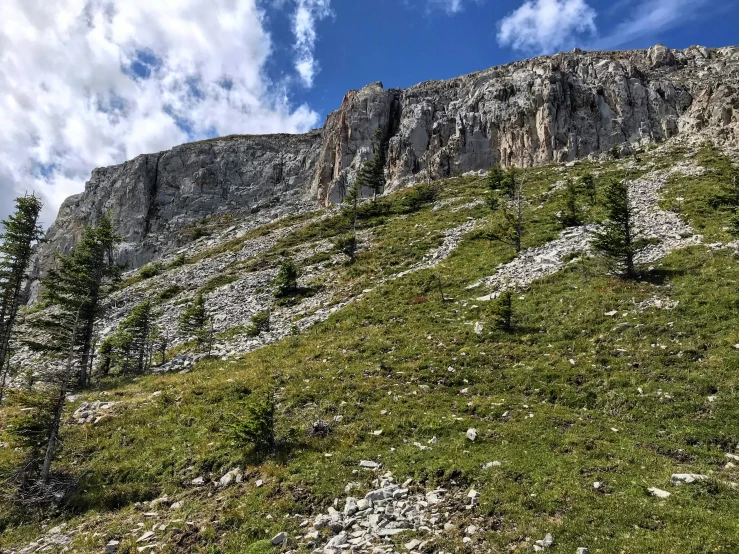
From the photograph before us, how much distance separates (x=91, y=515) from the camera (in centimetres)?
1321

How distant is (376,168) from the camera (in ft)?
303

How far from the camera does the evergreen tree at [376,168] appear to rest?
275 feet

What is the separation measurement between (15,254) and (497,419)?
29.5 meters

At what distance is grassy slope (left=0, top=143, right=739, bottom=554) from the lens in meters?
10.2

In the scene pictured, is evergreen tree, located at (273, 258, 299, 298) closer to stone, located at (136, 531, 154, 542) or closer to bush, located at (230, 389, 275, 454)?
bush, located at (230, 389, 275, 454)

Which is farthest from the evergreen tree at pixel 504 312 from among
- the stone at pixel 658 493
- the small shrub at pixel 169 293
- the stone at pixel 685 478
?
the small shrub at pixel 169 293

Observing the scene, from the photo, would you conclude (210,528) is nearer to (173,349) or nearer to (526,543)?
(526,543)

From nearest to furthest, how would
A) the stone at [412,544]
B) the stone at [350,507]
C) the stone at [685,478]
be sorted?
1. the stone at [412,544]
2. the stone at [685,478]
3. the stone at [350,507]

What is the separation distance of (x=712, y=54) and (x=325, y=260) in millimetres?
103262

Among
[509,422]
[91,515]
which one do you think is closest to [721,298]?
[509,422]

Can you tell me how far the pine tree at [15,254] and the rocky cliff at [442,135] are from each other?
73.5 m

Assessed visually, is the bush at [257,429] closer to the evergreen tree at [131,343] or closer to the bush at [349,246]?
the evergreen tree at [131,343]

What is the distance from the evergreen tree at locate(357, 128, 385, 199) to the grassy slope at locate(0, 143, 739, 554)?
5916 centimetres

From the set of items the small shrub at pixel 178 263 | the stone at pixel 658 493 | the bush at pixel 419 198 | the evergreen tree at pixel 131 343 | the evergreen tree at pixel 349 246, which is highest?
the bush at pixel 419 198
